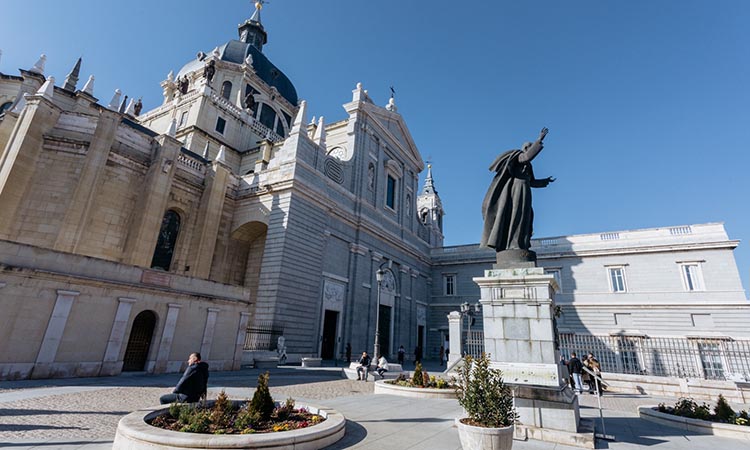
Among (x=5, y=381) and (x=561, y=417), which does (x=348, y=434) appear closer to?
(x=561, y=417)

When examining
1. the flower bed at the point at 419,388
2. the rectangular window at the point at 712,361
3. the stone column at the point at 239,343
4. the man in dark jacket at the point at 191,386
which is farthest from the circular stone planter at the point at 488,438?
the rectangular window at the point at 712,361

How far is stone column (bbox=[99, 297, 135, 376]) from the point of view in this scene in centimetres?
1045

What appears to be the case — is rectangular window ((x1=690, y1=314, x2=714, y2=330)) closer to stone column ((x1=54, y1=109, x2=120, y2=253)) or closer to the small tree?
the small tree

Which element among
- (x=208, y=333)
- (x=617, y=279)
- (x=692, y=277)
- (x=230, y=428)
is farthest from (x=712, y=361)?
(x=230, y=428)

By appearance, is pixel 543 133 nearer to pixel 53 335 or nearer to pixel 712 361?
pixel 53 335

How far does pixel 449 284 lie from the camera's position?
33.7m

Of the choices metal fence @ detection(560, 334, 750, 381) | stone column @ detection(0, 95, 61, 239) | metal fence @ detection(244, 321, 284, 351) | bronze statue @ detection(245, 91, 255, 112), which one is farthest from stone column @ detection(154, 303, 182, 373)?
bronze statue @ detection(245, 91, 255, 112)

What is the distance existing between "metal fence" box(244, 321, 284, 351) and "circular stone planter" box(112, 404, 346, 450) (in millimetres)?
12536

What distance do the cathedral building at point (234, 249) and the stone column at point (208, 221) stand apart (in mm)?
114

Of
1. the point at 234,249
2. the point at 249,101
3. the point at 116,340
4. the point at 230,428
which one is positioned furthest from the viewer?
the point at 249,101

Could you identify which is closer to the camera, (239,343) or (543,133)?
(543,133)

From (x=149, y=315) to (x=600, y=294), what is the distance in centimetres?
2836

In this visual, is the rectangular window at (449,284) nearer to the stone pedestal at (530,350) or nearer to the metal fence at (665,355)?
the metal fence at (665,355)

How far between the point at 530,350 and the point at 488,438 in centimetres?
231
